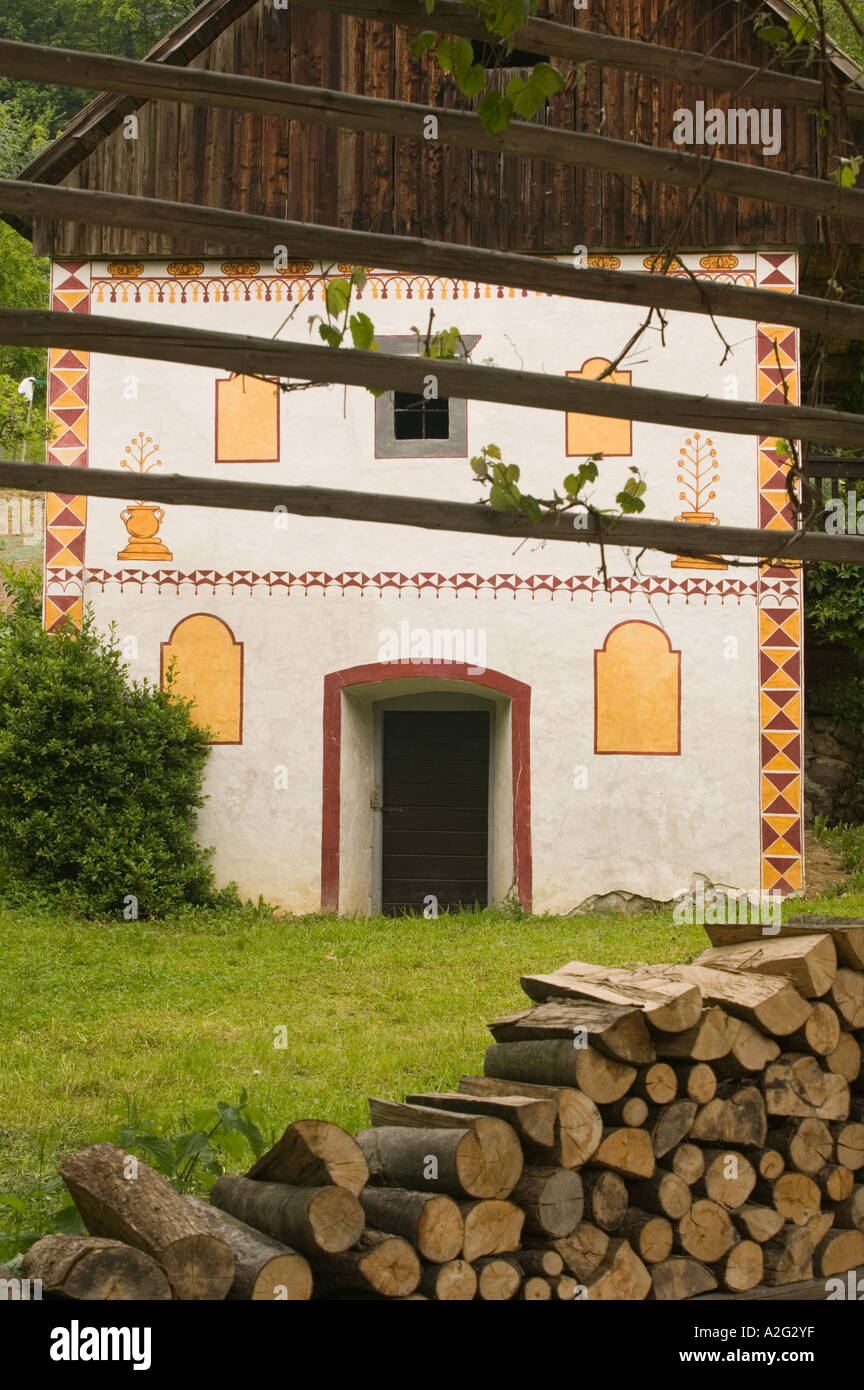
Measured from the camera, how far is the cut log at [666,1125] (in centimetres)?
454

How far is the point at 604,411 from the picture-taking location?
428cm

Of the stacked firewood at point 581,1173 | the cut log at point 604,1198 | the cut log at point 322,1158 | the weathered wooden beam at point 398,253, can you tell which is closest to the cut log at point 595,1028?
the stacked firewood at point 581,1173

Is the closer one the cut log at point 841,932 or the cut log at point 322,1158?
the cut log at point 322,1158

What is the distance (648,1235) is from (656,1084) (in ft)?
1.50

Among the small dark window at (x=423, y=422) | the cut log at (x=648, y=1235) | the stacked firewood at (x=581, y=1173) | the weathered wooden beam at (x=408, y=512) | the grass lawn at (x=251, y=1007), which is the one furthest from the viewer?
the small dark window at (x=423, y=422)

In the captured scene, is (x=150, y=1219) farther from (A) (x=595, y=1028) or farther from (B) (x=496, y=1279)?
(A) (x=595, y=1028)

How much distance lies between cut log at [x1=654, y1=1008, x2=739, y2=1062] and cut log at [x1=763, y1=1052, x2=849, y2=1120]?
0.81 feet

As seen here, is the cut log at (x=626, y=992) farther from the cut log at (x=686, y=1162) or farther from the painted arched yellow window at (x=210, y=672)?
the painted arched yellow window at (x=210, y=672)

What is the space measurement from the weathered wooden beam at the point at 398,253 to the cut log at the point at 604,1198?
2.59m

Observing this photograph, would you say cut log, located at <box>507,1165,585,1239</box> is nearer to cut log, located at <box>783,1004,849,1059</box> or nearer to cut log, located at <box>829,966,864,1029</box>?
cut log, located at <box>783,1004,849,1059</box>

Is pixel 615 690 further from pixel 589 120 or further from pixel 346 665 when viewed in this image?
pixel 589 120

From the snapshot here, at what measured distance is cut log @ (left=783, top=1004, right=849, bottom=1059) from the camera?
192 inches
